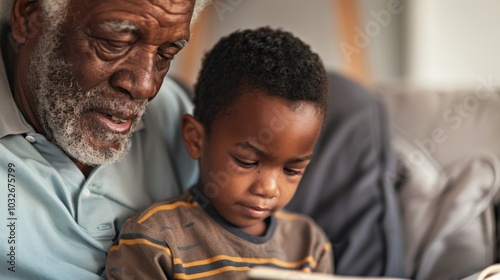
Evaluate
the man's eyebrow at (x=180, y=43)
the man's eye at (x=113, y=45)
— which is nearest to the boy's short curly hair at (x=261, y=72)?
the man's eyebrow at (x=180, y=43)

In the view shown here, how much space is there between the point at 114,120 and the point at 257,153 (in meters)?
0.25

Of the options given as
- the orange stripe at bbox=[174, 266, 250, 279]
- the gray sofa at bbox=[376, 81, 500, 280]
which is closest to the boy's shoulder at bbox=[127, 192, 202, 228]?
the orange stripe at bbox=[174, 266, 250, 279]

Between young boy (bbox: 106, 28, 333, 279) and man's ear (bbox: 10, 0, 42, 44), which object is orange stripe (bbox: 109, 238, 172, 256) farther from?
man's ear (bbox: 10, 0, 42, 44)

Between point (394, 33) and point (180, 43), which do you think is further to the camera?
point (394, 33)

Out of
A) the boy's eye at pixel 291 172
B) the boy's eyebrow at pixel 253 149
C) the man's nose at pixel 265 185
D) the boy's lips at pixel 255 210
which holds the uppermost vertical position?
the boy's eyebrow at pixel 253 149

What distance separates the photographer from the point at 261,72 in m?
1.12

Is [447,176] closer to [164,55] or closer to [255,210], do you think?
[255,210]

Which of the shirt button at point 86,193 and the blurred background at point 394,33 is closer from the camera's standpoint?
the shirt button at point 86,193

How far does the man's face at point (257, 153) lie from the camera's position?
1099 millimetres

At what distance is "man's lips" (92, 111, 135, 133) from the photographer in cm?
108

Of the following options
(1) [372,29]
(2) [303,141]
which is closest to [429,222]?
(2) [303,141]

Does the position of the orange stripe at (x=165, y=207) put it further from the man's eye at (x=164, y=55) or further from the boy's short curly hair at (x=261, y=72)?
the man's eye at (x=164, y=55)

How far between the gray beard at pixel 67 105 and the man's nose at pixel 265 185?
0.78 feet

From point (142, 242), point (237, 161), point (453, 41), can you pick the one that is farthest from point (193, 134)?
point (453, 41)
